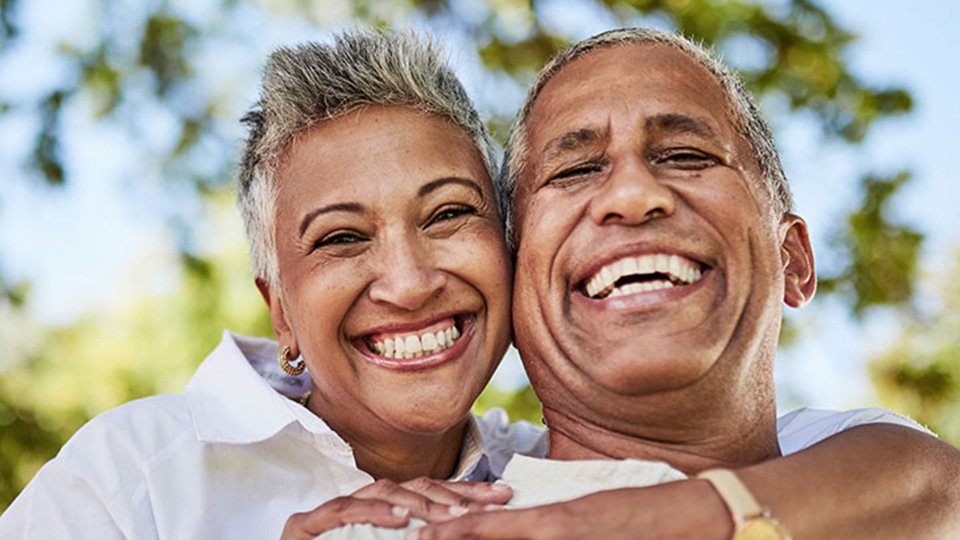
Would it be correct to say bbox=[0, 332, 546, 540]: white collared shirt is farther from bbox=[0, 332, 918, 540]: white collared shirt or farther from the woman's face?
the woman's face

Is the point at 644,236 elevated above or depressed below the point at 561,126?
below

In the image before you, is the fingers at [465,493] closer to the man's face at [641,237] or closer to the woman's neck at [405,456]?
the man's face at [641,237]

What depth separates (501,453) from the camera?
Answer: 3301 mm

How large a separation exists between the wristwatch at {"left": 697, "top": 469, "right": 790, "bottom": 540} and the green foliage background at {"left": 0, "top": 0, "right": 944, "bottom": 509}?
448 cm

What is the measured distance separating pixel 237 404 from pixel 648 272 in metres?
1.18

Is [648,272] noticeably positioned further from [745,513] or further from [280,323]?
[280,323]

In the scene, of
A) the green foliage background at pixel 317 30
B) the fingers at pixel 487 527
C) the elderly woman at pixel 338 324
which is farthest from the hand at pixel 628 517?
the green foliage background at pixel 317 30

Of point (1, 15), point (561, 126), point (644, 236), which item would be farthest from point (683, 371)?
point (1, 15)

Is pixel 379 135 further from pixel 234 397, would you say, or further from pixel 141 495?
pixel 141 495

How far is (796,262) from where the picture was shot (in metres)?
2.71

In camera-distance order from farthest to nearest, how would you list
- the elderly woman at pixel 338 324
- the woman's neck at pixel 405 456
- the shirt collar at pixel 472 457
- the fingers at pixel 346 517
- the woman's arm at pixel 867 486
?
the shirt collar at pixel 472 457
the woman's neck at pixel 405 456
the elderly woman at pixel 338 324
the fingers at pixel 346 517
the woman's arm at pixel 867 486

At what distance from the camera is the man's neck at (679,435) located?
2.31 meters

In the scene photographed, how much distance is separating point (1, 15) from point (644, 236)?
193 inches

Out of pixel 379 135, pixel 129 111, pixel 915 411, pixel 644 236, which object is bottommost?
pixel 915 411
